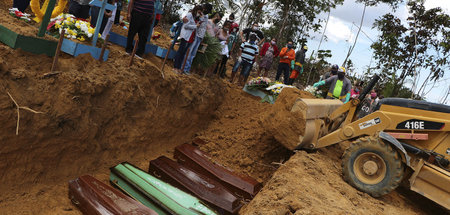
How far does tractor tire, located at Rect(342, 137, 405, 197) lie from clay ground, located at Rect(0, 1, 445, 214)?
198mm

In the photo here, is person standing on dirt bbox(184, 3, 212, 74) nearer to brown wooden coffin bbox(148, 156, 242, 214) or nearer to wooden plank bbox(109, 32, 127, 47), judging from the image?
wooden plank bbox(109, 32, 127, 47)

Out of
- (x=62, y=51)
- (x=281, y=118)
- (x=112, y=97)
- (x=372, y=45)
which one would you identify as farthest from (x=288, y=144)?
(x=372, y=45)

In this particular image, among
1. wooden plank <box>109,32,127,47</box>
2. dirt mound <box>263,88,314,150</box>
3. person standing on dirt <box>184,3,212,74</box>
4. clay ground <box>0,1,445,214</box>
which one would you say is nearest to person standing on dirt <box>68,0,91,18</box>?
wooden plank <box>109,32,127,47</box>

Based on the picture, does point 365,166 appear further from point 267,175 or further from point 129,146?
point 129,146

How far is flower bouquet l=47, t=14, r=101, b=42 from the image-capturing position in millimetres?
5859

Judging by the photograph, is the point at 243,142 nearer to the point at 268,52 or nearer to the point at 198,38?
the point at 198,38

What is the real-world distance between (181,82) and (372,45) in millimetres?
13040

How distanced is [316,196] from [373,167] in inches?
59.8

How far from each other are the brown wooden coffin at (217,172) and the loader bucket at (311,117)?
120 cm

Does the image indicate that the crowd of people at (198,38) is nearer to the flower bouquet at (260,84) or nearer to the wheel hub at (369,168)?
the flower bouquet at (260,84)

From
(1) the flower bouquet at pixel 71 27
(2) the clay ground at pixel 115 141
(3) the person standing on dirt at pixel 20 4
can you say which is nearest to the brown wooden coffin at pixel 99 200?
(2) the clay ground at pixel 115 141

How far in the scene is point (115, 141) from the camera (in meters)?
6.26

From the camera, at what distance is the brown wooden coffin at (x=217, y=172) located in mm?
5825

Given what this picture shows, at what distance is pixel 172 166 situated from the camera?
598cm
